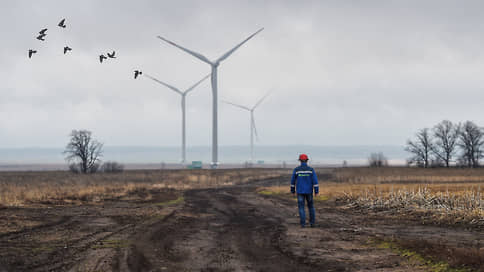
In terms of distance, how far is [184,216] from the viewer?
21.3m

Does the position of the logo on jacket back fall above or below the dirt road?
above

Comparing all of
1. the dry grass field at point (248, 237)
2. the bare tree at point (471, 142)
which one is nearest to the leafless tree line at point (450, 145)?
the bare tree at point (471, 142)

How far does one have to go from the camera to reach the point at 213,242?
13945 millimetres

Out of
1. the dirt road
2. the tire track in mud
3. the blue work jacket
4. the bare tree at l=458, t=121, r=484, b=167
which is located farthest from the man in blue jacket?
the bare tree at l=458, t=121, r=484, b=167

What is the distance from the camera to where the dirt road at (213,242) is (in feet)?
34.6

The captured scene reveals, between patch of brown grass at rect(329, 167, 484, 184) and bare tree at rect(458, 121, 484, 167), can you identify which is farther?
bare tree at rect(458, 121, 484, 167)

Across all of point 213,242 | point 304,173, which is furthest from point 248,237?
point 304,173

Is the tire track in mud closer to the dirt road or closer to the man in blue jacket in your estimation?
the dirt road

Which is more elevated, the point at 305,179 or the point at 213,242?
the point at 305,179

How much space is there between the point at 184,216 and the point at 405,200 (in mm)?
10216

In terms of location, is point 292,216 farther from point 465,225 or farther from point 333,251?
point 333,251

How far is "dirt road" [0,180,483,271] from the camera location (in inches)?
415

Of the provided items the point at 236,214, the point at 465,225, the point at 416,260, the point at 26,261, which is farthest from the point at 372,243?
the point at 236,214

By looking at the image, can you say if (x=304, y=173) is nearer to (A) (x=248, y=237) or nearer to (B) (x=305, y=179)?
(B) (x=305, y=179)
